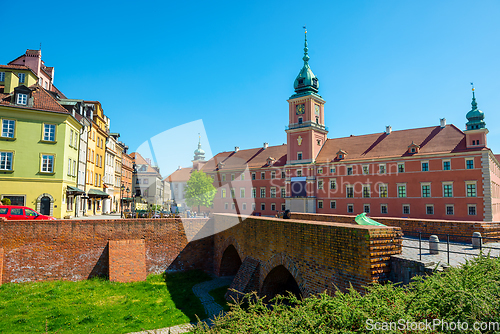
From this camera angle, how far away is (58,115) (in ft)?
84.9

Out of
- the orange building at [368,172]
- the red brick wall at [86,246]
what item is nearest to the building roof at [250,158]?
the orange building at [368,172]

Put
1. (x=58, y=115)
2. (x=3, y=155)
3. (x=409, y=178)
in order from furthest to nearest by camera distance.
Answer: (x=409, y=178) < (x=58, y=115) < (x=3, y=155)

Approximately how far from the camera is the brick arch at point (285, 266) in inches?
400

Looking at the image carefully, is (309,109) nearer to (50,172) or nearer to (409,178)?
(409,178)

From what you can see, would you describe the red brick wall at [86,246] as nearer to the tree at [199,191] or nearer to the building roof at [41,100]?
the building roof at [41,100]

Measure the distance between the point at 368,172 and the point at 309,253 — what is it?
3627 cm

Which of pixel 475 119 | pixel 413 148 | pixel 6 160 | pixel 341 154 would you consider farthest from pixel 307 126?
pixel 6 160

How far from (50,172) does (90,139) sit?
936 centimetres

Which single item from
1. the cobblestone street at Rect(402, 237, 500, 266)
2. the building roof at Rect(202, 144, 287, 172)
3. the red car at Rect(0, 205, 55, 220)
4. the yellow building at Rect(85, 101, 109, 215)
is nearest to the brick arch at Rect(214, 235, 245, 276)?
the cobblestone street at Rect(402, 237, 500, 266)

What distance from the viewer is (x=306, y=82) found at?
2061 inches

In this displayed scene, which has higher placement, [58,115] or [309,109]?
[309,109]

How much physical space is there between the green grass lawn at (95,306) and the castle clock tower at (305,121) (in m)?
34.3

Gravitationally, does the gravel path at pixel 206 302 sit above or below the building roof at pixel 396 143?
below

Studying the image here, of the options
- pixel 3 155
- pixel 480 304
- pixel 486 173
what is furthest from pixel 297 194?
pixel 480 304
